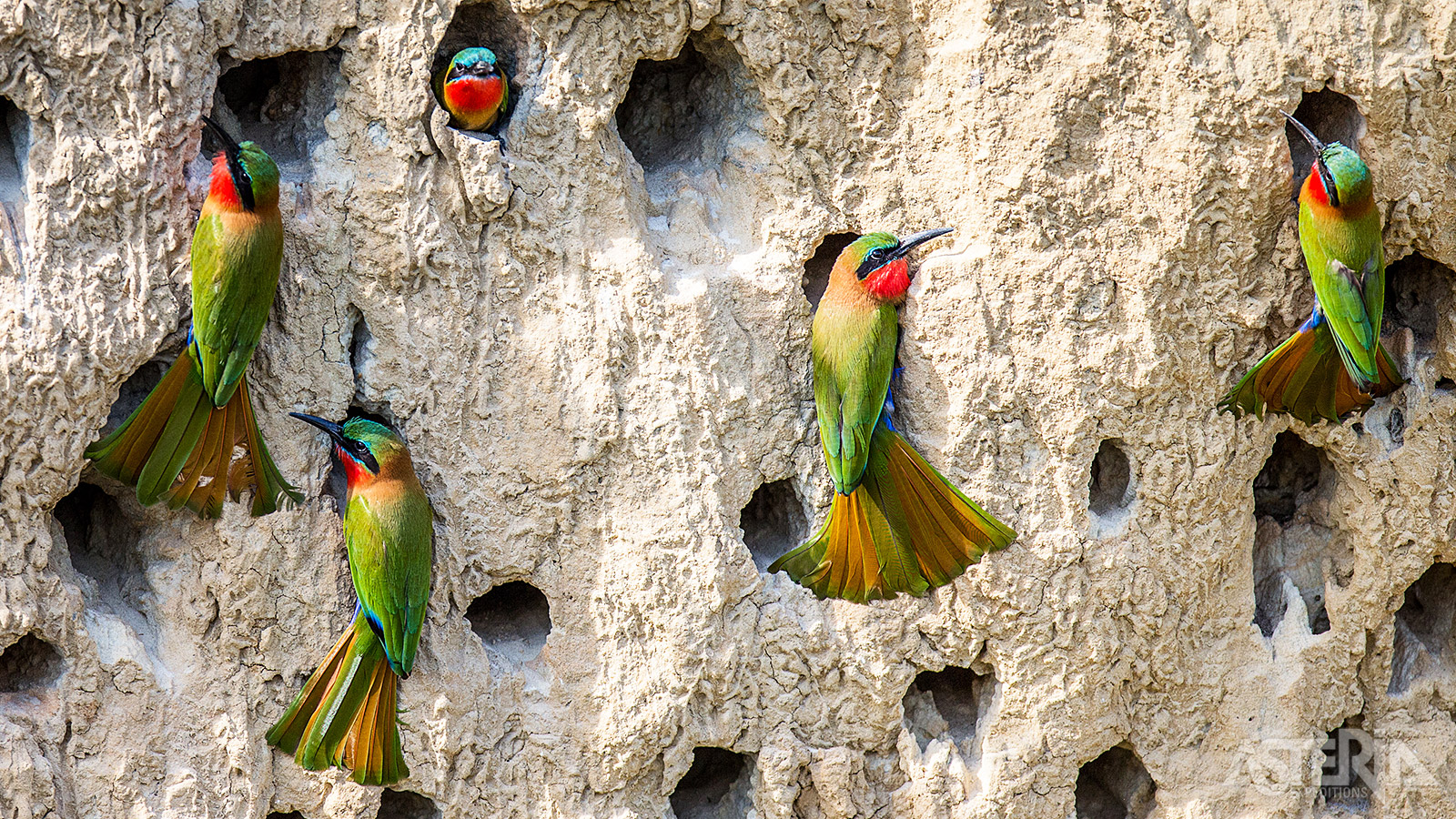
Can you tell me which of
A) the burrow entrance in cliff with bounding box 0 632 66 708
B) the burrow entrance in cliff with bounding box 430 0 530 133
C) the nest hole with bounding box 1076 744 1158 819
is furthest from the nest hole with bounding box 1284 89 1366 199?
the burrow entrance in cliff with bounding box 0 632 66 708

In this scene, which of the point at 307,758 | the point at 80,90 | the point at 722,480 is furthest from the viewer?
the point at 722,480

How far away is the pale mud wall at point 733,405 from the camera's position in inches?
84.5

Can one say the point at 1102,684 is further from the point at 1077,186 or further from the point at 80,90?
the point at 80,90

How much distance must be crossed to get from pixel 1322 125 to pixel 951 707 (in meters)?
1.39

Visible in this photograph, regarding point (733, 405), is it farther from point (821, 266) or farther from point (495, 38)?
point (495, 38)

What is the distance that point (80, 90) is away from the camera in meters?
2.01

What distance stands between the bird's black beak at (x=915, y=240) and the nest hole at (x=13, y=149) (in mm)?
1525

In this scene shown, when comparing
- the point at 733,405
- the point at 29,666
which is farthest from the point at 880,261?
the point at 29,666

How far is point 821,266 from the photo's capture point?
8.15ft

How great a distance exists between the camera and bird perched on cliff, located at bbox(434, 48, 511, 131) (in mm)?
2135

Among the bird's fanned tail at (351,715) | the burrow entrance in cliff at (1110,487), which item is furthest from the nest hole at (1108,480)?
the bird's fanned tail at (351,715)

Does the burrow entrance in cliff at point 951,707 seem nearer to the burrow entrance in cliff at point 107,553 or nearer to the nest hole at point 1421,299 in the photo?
the nest hole at point 1421,299

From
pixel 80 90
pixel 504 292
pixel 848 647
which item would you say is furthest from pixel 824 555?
pixel 80 90

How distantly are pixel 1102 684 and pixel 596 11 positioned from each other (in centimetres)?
166
